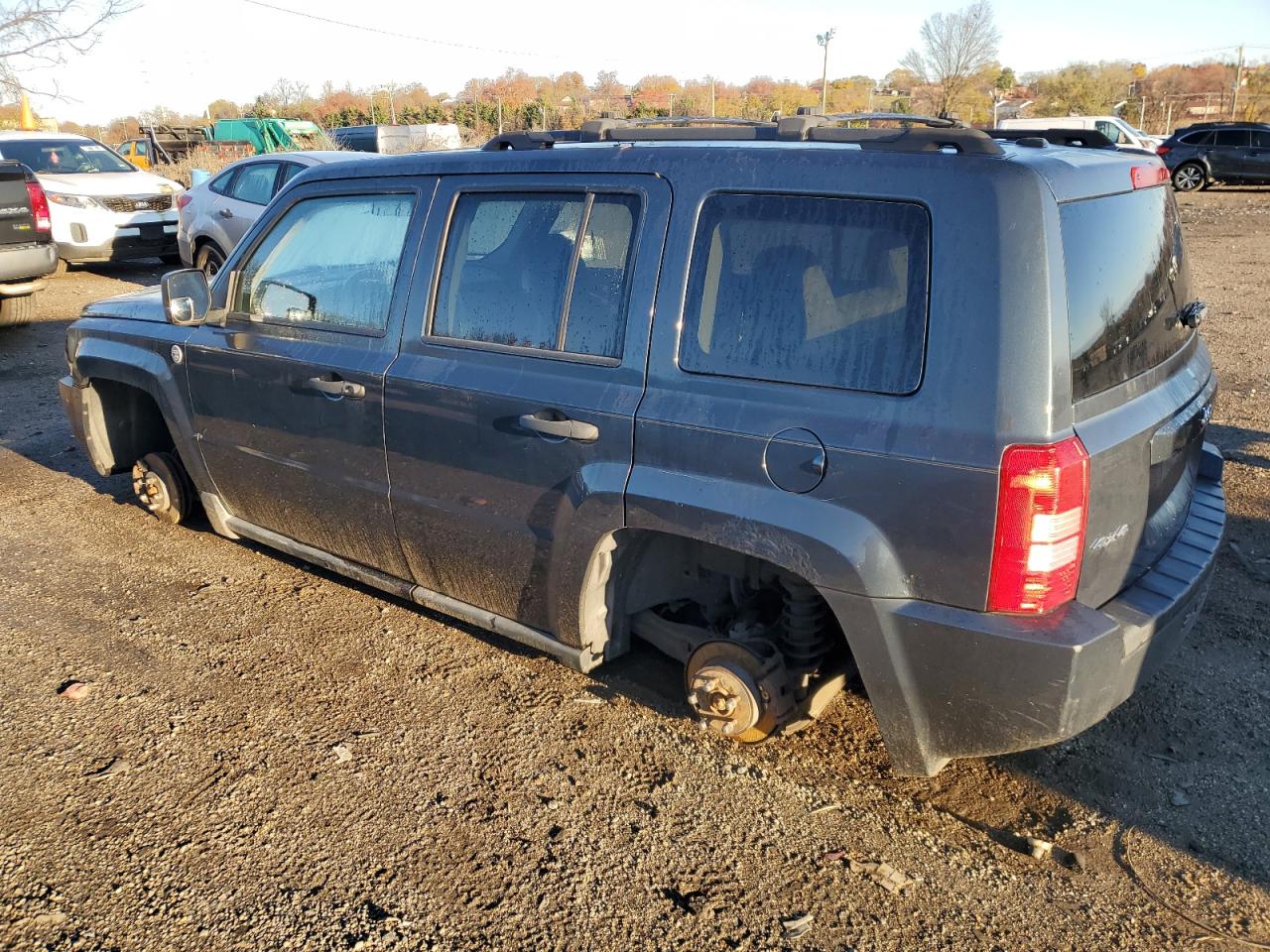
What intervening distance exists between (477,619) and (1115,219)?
2.49 meters

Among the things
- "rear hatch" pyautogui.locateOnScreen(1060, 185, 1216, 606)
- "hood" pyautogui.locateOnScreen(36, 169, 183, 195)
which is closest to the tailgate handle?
"rear hatch" pyautogui.locateOnScreen(1060, 185, 1216, 606)

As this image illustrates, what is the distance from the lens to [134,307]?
5.06 metres

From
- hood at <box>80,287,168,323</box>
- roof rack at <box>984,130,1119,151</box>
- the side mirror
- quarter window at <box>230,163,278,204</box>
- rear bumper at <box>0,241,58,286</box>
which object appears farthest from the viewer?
quarter window at <box>230,163,278,204</box>

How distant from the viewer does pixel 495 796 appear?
3.21m

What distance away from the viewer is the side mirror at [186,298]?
4.42 metres

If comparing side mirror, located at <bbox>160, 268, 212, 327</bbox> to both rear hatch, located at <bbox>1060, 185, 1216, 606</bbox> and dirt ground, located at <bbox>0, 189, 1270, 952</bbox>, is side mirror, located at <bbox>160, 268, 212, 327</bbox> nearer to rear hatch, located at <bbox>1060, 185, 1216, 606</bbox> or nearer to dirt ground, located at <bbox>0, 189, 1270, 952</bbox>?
dirt ground, located at <bbox>0, 189, 1270, 952</bbox>

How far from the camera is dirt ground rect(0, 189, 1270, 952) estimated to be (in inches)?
106

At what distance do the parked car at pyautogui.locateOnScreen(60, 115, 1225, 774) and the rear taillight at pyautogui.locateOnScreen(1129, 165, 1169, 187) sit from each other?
14 millimetres

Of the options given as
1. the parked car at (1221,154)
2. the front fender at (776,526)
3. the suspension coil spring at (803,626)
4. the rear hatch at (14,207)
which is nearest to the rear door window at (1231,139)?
the parked car at (1221,154)

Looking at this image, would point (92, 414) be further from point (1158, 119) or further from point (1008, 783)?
point (1158, 119)

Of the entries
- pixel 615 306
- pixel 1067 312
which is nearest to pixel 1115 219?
pixel 1067 312

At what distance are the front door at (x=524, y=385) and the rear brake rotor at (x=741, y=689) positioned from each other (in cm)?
49

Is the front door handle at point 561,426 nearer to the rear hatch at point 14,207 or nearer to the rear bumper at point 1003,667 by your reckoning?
the rear bumper at point 1003,667

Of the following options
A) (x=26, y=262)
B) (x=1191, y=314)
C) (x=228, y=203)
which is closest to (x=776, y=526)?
(x=1191, y=314)
